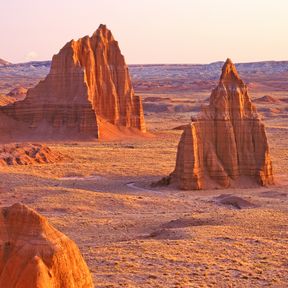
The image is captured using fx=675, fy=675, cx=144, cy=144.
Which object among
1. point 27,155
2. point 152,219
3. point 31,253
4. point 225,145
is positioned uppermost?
point 31,253

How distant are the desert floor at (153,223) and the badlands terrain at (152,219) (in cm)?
3

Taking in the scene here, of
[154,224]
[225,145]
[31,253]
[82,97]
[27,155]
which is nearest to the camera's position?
[31,253]

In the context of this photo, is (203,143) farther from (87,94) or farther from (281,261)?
(87,94)

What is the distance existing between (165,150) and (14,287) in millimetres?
34608

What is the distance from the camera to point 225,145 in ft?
95.0

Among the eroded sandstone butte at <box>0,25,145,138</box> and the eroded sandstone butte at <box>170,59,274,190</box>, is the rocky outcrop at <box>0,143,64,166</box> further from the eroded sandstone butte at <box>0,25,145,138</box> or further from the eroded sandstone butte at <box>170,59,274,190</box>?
the eroded sandstone butte at <box>0,25,145,138</box>

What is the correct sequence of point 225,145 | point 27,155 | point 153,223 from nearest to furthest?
point 153,223 < point 225,145 < point 27,155

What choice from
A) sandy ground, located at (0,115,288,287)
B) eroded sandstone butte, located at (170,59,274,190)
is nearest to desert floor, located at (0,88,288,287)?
sandy ground, located at (0,115,288,287)

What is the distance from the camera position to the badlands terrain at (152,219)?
46.3ft

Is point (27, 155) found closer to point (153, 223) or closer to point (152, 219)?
point (152, 219)

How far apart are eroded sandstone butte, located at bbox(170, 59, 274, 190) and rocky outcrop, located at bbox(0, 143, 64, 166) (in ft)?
31.0

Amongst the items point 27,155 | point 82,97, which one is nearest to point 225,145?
point 27,155

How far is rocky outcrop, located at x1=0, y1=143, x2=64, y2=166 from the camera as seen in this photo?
34.4m

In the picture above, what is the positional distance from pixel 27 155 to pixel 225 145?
11.7m
